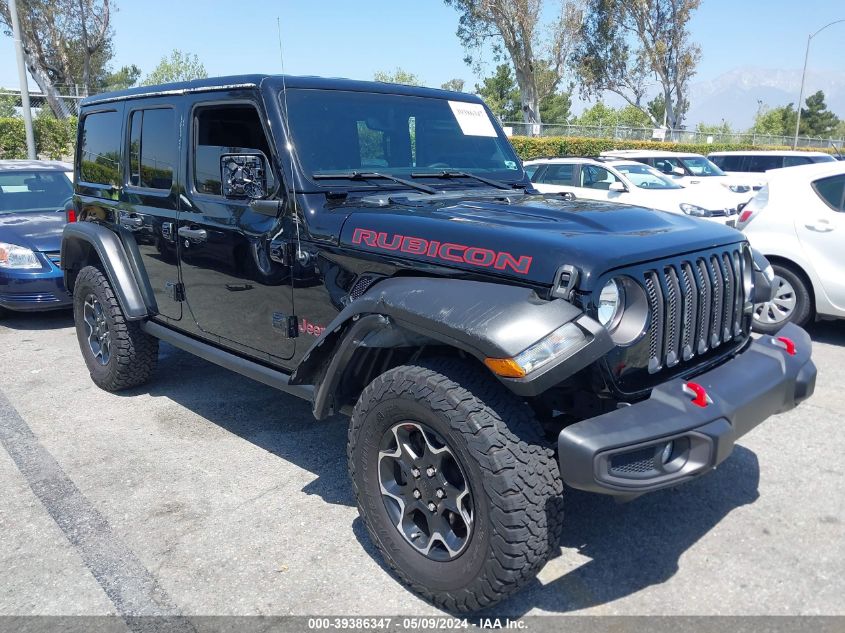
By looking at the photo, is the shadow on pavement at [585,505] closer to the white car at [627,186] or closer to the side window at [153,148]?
the side window at [153,148]

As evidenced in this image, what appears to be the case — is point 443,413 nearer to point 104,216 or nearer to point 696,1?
point 104,216

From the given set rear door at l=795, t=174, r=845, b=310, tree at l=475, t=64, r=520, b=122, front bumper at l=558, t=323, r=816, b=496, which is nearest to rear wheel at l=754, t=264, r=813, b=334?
rear door at l=795, t=174, r=845, b=310

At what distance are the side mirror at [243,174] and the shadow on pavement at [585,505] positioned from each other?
1567 millimetres

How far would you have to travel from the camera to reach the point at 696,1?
34875mm

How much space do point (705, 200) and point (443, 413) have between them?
10703 millimetres

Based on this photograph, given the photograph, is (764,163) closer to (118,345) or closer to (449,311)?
(118,345)

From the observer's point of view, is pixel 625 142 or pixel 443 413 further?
pixel 625 142

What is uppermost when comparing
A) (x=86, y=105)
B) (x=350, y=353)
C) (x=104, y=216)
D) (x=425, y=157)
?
(x=86, y=105)

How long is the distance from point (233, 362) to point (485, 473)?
194cm

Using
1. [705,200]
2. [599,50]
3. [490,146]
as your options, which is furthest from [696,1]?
[490,146]

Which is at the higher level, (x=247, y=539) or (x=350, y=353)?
(x=350, y=353)

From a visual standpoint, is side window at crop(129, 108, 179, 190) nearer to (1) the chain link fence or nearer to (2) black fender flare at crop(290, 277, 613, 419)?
(2) black fender flare at crop(290, 277, 613, 419)

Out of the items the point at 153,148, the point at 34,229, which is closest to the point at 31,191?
the point at 34,229

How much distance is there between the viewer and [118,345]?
4.80 meters
